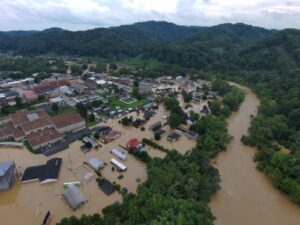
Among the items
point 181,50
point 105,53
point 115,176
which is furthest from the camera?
point 105,53

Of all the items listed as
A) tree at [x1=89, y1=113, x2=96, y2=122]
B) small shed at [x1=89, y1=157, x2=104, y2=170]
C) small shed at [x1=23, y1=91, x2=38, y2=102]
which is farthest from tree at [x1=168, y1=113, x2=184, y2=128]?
small shed at [x1=23, y1=91, x2=38, y2=102]

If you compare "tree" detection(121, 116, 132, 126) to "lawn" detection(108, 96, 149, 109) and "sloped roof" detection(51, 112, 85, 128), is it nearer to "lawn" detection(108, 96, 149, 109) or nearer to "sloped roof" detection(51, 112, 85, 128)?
"sloped roof" detection(51, 112, 85, 128)

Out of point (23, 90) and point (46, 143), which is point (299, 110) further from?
point (23, 90)

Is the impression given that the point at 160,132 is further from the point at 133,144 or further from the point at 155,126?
the point at 133,144

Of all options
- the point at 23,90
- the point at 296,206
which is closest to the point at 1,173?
the point at 296,206

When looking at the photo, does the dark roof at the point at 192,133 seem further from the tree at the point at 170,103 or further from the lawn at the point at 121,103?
the lawn at the point at 121,103

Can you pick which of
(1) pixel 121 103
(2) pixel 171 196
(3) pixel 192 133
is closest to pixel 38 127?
(1) pixel 121 103
